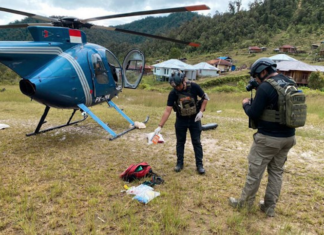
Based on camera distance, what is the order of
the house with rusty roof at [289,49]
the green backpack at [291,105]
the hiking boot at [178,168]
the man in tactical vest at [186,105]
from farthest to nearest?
the house with rusty roof at [289,49] → the hiking boot at [178,168] → the man in tactical vest at [186,105] → the green backpack at [291,105]

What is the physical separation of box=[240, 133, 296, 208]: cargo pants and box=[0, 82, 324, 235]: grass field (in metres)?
0.27

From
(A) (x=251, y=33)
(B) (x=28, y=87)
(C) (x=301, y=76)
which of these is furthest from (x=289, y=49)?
(B) (x=28, y=87)

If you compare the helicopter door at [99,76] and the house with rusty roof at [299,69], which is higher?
the helicopter door at [99,76]

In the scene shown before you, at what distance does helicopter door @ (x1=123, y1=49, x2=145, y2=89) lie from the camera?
788cm

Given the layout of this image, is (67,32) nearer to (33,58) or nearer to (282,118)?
(33,58)

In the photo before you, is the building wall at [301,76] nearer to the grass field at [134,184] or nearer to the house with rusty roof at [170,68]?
the house with rusty roof at [170,68]

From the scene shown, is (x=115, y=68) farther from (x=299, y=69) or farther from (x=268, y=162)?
(x=299, y=69)

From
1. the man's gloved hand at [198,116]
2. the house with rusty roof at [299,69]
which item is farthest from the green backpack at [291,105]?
the house with rusty roof at [299,69]

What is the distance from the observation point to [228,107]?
12945mm

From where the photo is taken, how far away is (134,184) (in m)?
3.86

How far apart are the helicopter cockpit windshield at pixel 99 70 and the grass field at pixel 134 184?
1672 millimetres

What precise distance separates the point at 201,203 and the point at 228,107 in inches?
407

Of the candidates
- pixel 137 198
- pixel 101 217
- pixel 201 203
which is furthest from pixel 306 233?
pixel 101 217

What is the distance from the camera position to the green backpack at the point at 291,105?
252 centimetres
